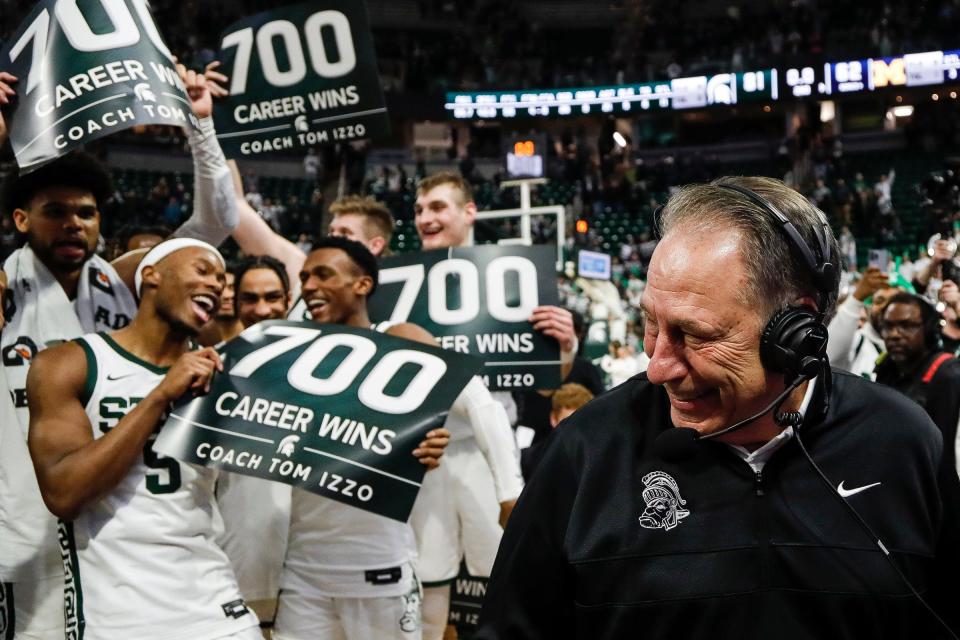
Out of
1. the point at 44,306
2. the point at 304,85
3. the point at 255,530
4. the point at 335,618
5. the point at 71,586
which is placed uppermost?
the point at 304,85

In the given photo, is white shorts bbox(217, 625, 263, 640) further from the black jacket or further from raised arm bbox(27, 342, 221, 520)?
the black jacket

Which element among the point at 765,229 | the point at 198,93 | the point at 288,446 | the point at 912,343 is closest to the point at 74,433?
the point at 288,446

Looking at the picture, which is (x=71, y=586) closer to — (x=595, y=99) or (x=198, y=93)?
(x=198, y=93)

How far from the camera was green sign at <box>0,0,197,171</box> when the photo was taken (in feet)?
9.45

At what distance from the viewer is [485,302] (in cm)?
392

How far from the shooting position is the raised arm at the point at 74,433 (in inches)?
99.9

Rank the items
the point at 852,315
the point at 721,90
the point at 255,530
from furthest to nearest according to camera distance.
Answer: the point at 721,90 → the point at 852,315 → the point at 255,530

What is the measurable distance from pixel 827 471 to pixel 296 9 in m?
3.77

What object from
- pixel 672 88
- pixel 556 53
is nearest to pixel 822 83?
pixel 672 88

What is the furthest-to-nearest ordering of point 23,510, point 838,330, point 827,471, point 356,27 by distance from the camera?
point 838,330
point 356,27
point 23,510
point 827,471

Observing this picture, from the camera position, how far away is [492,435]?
11.5 ft

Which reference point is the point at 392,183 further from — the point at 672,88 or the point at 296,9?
the point at 296,9

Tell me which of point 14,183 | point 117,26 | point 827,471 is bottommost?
point 827,471

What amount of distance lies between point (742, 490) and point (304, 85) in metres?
3.54
